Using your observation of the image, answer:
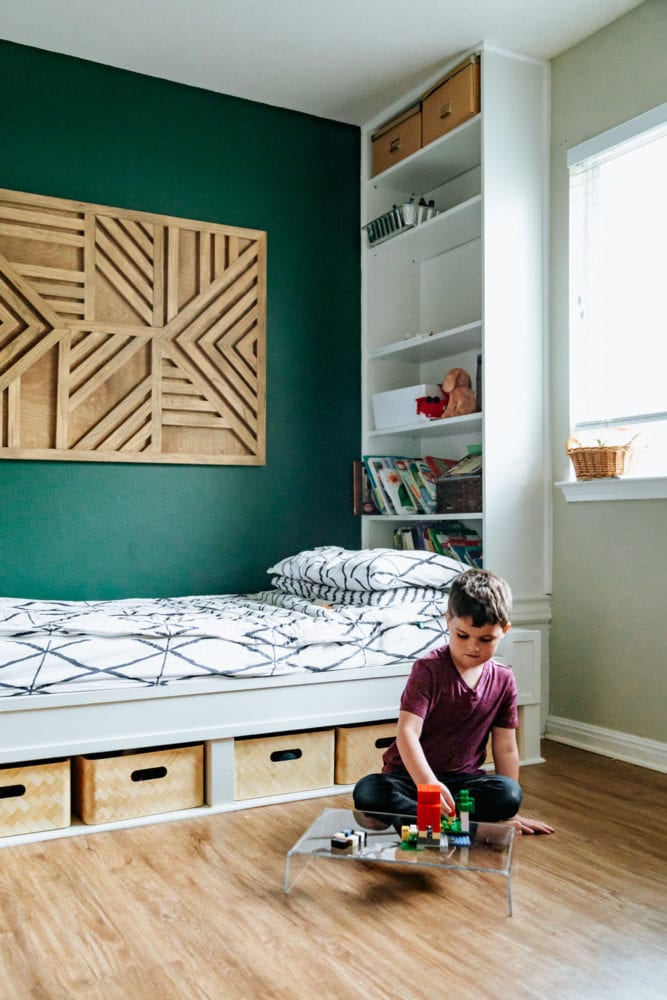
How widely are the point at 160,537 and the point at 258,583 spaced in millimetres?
438

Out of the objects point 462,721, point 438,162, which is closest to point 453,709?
point 462,721

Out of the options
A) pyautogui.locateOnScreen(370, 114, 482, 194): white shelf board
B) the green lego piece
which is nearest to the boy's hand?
the green lego piece

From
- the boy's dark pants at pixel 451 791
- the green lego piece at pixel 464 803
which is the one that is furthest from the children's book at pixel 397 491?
the green lego piece at pixel 464 803

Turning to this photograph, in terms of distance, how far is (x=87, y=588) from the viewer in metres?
3.23

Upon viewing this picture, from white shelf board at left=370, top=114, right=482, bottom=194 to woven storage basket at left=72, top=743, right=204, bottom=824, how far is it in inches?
88.7

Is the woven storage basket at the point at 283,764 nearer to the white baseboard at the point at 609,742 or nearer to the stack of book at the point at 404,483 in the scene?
the white baseboard at the point at 609,742

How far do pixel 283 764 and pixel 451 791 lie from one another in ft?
1.84

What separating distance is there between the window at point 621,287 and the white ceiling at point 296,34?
43 cm

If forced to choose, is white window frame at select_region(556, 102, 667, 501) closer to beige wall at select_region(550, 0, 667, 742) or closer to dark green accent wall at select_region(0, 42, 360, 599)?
beige wall at select_region(550, 0, 667, 742)

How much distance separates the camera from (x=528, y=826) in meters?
2.14

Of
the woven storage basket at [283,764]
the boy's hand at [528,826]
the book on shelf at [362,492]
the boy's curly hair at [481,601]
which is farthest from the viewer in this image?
the book on shelf at [362,492]

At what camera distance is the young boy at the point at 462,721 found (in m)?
2.02

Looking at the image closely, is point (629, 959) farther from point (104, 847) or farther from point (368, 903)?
point (104, 847)

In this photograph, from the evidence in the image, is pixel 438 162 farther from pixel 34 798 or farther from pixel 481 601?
pixel 34 798
